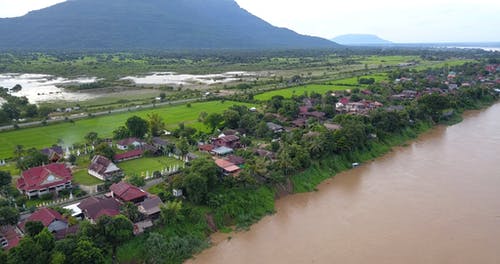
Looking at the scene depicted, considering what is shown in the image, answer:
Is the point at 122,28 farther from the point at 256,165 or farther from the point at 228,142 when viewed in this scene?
the point at 256,165

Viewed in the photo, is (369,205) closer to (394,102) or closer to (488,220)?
(488,220)

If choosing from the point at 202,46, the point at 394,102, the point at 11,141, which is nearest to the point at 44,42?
the point at 202,46

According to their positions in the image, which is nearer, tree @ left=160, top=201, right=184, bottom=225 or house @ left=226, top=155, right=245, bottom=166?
tree @ left=160, top=201, right=184, bottom=225

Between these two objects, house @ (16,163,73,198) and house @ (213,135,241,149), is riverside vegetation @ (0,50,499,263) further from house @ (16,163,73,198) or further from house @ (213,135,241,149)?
house @ (16,163,73,198)

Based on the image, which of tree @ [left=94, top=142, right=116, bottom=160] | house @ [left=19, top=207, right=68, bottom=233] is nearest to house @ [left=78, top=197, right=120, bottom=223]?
house @ [left=19, top=207, right=68, bottom=233]

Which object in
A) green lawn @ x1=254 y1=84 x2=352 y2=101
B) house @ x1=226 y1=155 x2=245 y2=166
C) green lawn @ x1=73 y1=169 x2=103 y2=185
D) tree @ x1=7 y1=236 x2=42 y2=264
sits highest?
tree @ x1=7 y1=236 x2=42 y2=264

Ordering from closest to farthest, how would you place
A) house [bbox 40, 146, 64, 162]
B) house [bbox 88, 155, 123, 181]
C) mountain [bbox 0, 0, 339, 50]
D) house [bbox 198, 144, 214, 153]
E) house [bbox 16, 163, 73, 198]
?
house [bbox 16, 163, 73, 198] < house [bbox 88, 155, 123, 181] < house [bbox 40, 146, 64, 162] < house [bbox 198, 144, 214, 153] < mountain [bbox 0, 0, 339, 50]

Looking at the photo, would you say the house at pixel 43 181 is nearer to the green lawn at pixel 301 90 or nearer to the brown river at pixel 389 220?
the brown river at pixel 389 220

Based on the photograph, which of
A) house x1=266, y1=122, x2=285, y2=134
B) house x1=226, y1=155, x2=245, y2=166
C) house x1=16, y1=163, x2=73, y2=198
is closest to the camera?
house x1=16, y1=163, x2=73, y2=198
